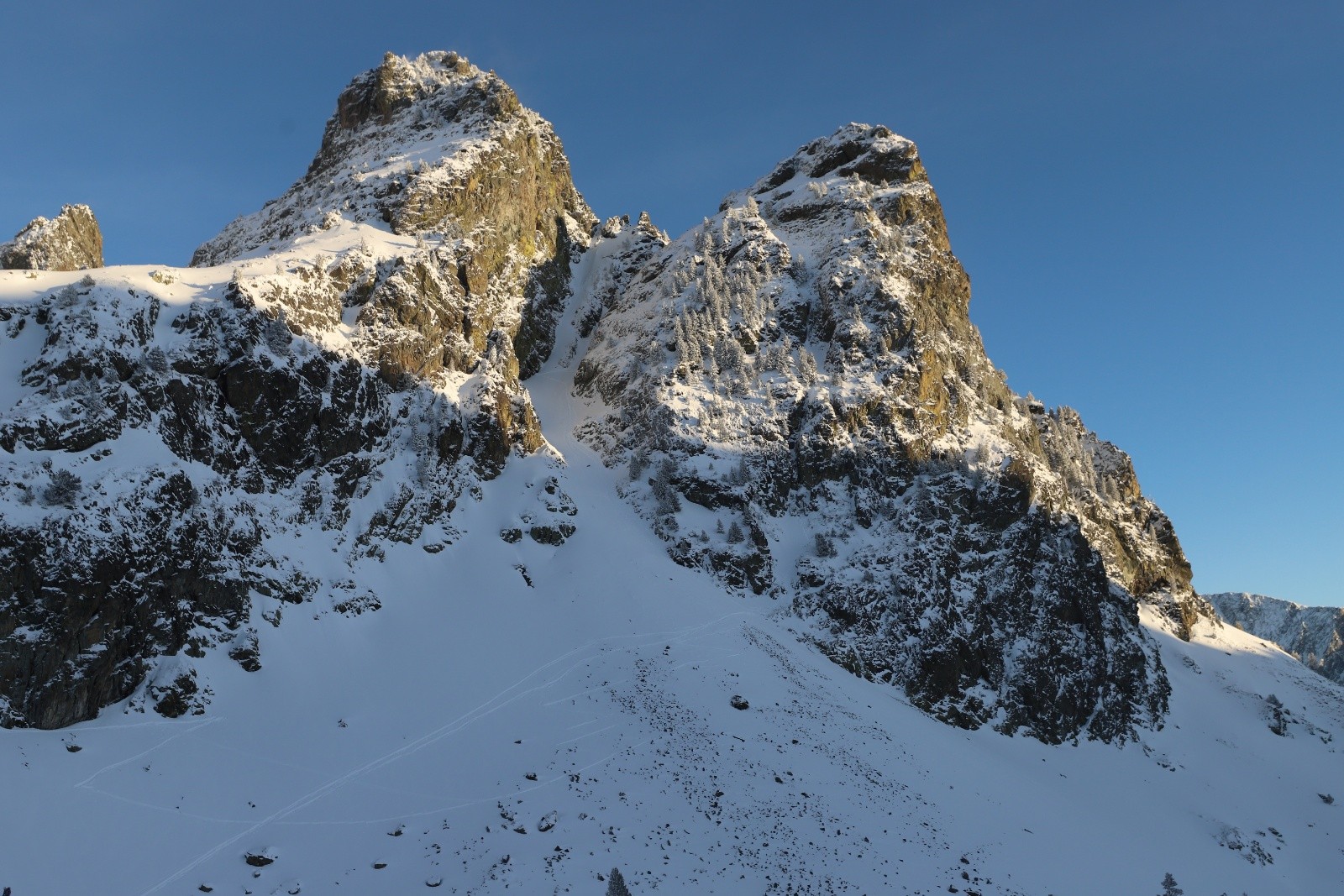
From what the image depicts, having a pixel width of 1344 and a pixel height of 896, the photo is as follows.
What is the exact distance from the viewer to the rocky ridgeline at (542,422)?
1492 inches

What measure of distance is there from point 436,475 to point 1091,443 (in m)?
76.0

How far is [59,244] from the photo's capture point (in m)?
63.8

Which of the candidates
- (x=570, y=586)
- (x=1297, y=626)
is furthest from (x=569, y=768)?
(x=1297, y=626)

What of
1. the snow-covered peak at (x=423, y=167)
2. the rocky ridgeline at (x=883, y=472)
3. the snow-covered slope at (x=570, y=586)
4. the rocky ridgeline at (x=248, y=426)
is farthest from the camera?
the snow-covered peak at (x=423, y=167)

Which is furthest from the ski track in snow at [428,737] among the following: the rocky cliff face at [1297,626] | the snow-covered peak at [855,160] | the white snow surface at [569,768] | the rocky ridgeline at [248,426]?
the rocky cliff face at [1297,626]

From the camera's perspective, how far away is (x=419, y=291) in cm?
5922

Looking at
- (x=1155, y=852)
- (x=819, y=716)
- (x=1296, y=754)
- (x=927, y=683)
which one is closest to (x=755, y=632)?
(x=819, y=716)

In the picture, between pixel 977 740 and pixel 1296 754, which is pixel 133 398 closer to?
pixel 977 740

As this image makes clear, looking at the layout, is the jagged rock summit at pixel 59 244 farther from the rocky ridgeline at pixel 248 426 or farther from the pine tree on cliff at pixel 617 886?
the pine tree on cliff at pixel 617 886

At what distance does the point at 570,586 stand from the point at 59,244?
49845mm

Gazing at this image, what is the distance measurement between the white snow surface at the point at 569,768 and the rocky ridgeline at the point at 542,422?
1.81m

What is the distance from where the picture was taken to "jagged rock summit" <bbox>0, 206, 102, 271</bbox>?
61.8 meters

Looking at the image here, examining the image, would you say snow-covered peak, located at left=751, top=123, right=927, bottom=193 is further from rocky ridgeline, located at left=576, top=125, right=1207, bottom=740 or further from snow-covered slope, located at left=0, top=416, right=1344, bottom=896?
snow-covered slope, located at left=0, top=416, right=1344, bottom=896

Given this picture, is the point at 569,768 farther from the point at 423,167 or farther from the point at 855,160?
the point at 855,160
